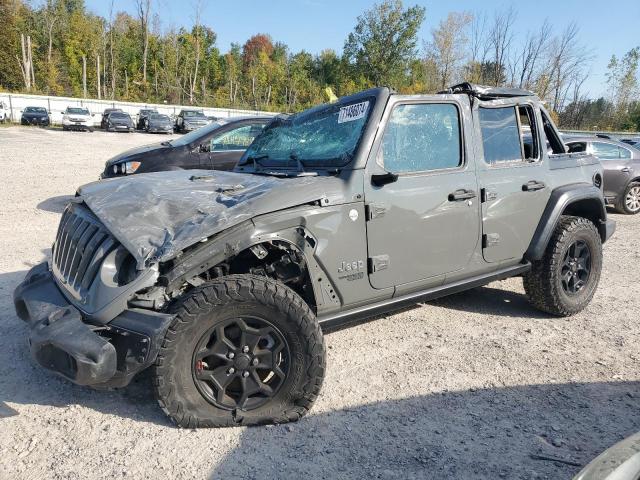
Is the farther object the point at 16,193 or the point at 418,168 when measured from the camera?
the point at 16,193

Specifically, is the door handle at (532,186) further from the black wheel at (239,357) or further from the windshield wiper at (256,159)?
the black wheel at (239,357)

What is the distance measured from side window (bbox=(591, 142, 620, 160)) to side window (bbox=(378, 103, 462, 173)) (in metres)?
8.26

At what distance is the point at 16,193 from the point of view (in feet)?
31.4

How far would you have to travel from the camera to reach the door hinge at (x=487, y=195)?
12.4 feet

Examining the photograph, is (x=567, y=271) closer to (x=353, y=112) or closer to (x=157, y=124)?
(x=353, y=112)

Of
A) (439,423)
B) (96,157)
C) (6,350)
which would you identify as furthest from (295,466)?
(96,157)

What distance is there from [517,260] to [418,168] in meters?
1.35

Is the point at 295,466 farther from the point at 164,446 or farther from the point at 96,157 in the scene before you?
the point at 96,157

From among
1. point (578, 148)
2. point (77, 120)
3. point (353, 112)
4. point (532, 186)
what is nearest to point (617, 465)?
point (353, 112)

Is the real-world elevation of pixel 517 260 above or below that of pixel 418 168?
below

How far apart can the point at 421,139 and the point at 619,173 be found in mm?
8740

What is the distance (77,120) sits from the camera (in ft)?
101

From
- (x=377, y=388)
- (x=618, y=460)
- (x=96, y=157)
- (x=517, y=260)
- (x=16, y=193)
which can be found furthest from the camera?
(x=96, y=157)

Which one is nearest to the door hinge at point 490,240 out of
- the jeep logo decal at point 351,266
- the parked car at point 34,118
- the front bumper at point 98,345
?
the jeep logo decal at point 351,266
